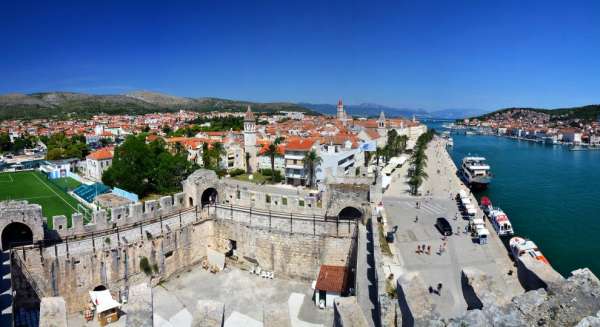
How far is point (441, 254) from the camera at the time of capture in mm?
20625

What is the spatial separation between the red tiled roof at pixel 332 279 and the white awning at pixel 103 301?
7.92 m

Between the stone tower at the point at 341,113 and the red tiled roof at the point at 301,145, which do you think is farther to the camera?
the stone tower at the point at 341,113

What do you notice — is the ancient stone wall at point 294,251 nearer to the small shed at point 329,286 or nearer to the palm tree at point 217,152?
the small shed at point 329,286

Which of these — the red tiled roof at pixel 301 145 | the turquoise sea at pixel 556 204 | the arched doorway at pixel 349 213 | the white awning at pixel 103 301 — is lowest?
the turquoise sea at pixel 556 204

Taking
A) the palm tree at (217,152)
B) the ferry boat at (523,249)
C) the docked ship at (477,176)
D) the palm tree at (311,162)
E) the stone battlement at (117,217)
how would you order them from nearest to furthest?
1. the stone battlement at (117,217)
2. the ferry boat at (523,249)
3. the palm tree at (311,162)
4. the palm tree at (217,152)
5. the docked ship at (477,176)

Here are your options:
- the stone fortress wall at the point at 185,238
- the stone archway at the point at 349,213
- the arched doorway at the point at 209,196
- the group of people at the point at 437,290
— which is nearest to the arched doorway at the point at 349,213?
the stone archway at the point at 349,213

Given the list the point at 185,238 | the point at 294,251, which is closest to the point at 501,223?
the point at 294,251

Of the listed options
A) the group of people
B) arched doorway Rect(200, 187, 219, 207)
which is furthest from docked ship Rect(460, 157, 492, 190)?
arched doorway Rect(200, 187, 219, 207)

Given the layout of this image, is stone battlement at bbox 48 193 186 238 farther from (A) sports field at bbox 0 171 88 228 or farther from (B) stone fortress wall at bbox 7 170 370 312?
(A) sports field at bbox 0 171 88 228

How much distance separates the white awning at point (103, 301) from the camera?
47.6 feet

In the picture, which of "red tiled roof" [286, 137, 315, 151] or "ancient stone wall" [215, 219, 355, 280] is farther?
"red tiled roof" [286, 137, 315, 151]

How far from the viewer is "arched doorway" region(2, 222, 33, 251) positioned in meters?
14.3

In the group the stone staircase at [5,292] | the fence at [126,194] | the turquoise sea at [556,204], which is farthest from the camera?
the fence at [126,194]

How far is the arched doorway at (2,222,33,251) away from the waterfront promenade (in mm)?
14317
